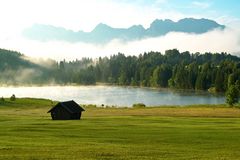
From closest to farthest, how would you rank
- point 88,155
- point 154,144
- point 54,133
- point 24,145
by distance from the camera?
point 88,155 < point 24,145 < point 154,144 < point 54,133

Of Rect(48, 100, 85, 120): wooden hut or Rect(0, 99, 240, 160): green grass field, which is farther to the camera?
Rect(48, 100, 85, 120): wooden hut

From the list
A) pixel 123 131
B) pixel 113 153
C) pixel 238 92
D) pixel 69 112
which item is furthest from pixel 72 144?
pixel 238 92

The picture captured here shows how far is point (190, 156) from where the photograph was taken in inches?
1334

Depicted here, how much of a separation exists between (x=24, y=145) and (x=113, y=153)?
8.92 m

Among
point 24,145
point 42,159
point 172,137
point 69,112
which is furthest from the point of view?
point 69,112

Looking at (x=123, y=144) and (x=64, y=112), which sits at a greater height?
(x=64, y=112)

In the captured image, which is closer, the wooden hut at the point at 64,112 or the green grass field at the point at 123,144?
the green grass field at the point at 123,144

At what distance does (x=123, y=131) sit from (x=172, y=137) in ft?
28.5

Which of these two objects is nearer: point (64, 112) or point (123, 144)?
point (123, 144)

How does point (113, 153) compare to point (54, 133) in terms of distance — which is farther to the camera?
point (54, 133)

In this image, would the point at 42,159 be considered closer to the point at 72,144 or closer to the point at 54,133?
the point at 72,144

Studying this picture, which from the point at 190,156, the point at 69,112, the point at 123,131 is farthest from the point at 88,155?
the point at 69,112

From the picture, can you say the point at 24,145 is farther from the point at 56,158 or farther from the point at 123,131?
the point at 123,131

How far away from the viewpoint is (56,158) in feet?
105
